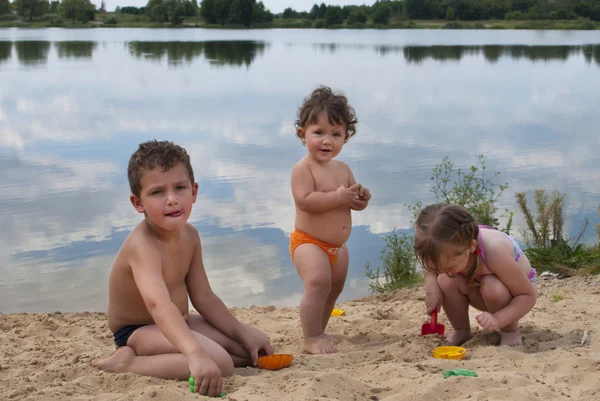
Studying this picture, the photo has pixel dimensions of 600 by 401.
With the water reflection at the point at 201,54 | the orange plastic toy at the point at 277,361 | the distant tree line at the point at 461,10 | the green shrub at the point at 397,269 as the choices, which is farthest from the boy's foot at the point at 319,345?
the distant tree line at the point at 461,10

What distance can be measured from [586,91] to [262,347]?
46.7 ft

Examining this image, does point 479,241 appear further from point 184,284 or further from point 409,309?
point 184,284

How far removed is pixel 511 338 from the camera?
3.77 m

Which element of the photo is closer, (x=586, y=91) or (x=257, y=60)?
(x=586, y=91)

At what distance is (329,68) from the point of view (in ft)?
68.9

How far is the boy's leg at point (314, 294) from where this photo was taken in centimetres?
397

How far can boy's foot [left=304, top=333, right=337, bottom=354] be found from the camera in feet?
12.7

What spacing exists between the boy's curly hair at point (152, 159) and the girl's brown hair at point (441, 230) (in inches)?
46.9

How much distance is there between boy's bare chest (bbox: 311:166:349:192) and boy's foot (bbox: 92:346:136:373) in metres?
1.46

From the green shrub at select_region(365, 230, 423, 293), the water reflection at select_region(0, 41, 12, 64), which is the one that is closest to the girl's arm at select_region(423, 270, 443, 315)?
the green shrub at select_region(365, 230, 423, 293)

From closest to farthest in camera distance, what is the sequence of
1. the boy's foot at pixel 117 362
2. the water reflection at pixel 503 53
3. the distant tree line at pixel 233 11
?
1. the boy's foot at pixel 117 362
2. the water reflection at pixel 503 53
3. the distant tree line at pixel 233 11

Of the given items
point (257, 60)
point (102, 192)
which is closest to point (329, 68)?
point (257, 60)

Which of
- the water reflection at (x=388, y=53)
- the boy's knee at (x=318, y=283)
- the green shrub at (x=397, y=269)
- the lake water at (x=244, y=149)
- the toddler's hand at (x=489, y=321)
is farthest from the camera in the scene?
the water reflection at (x=388, y=53)

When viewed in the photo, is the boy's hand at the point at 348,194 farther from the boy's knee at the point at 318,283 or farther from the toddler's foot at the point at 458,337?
the toddler's foot at the point at 458,337
